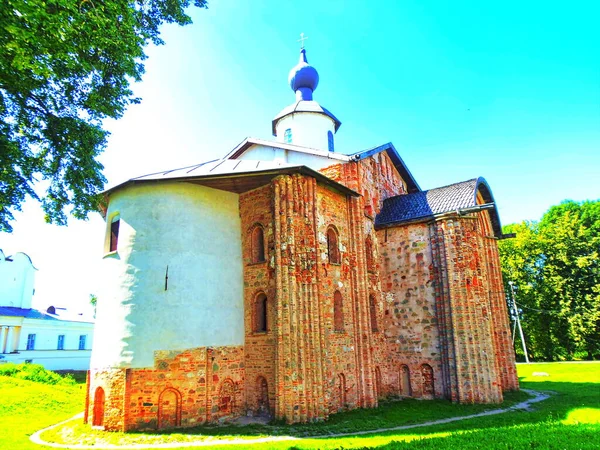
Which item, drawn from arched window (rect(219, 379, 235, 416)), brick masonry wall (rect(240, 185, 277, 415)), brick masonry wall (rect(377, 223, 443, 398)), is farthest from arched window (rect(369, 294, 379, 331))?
arched window (rect(219, 379, 235, 416))

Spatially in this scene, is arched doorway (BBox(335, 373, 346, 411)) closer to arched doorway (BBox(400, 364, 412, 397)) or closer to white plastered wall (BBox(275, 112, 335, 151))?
arched doorway (BBox(400, 364, 412, 397))

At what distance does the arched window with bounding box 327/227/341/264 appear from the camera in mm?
13953

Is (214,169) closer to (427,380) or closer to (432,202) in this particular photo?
(432,202)

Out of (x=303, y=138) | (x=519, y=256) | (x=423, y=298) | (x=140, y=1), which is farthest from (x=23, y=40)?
(x=519, y=256)

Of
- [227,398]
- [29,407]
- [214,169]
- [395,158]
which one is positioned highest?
[395,158]

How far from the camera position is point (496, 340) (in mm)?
16953

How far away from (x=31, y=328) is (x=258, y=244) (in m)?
21.6

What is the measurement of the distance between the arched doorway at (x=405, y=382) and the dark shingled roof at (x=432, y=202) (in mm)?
5659

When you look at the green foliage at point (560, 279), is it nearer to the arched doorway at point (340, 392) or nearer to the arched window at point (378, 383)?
the arched window at point (378, 383)

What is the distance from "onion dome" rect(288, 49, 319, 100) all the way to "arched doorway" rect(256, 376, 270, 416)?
15.5 metres

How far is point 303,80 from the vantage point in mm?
22094

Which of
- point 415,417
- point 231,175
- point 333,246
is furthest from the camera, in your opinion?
point 333,246

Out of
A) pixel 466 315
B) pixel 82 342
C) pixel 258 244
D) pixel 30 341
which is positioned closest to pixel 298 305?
pixel 258 244

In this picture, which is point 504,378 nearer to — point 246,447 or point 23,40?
point 246,447
